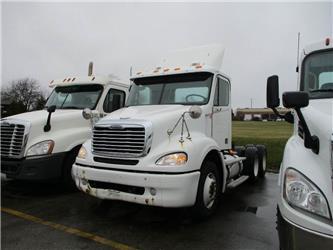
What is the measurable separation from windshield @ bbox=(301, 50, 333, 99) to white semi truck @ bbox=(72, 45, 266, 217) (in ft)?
5.53

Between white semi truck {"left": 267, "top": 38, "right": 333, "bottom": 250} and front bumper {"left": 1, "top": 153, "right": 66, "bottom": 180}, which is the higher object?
white semi truck {"left": 267, "top": 38, "right": 333, "bottom": 250}

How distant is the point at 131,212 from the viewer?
5391 millimetres

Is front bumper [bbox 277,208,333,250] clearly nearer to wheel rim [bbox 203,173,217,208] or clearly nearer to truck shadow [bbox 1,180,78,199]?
wheel rim [bbox 203,173,217,208]

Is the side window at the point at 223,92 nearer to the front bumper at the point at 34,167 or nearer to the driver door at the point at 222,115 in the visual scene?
the driver door at the point at 222,115

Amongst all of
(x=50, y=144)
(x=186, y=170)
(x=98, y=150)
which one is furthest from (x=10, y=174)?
(x=186, y=170)

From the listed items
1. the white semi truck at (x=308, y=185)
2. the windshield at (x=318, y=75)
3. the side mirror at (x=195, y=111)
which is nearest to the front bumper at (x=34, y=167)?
the side mirror at (x=195, y=111)

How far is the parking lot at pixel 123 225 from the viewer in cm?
409

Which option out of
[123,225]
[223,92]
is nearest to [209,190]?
[123,225]

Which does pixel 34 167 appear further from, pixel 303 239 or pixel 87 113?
pixel 303 239

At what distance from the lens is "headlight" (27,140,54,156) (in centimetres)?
625

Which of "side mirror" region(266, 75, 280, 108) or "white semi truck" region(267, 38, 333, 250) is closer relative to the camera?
"white semi truck" region(267, 38, 333, 250)

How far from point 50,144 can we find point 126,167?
252cm

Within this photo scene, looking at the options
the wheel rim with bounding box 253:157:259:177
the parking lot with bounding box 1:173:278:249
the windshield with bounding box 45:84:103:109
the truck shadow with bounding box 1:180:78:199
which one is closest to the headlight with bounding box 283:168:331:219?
the parking lot with bounding box 1:173:278:249

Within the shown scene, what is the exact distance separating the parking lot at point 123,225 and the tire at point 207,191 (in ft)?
0.60
